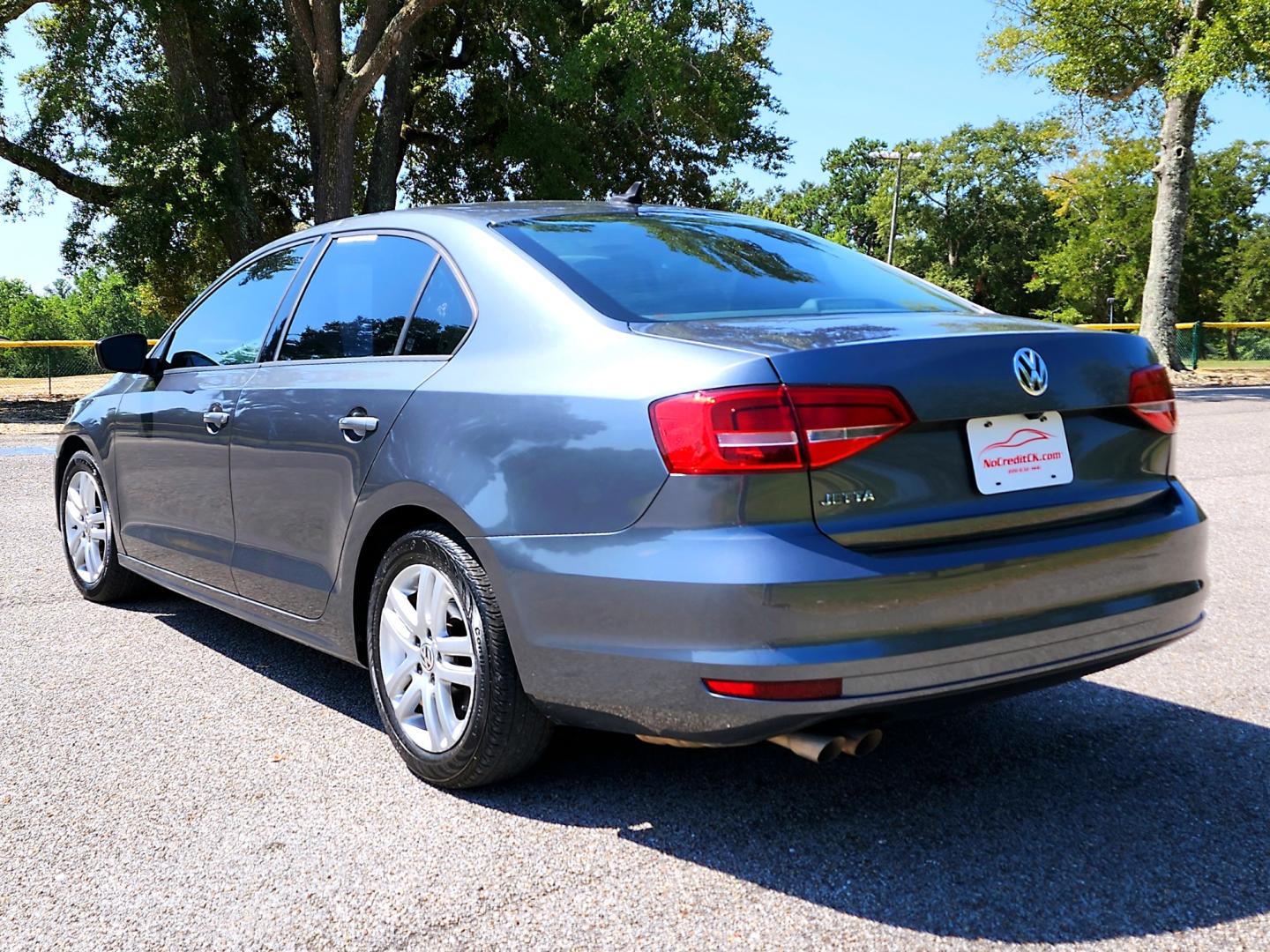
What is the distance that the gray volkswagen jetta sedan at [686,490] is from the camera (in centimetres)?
259

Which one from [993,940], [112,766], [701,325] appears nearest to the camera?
[993,940]

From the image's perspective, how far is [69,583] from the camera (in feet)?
20.0

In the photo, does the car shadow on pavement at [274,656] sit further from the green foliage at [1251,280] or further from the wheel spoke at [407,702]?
the green foliage at [1251,280]

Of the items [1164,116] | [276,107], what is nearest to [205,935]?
[276,107]

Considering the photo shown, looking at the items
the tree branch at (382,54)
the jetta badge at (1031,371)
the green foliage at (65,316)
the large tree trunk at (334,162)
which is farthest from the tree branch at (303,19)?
the green foliage at (65,316)

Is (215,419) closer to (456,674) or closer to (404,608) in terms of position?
(404,608)

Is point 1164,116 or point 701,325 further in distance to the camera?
point 1164,116

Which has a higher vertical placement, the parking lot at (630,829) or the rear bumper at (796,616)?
the rear bumper at (796,616)

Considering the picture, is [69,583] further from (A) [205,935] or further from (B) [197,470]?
(A) [205,935]

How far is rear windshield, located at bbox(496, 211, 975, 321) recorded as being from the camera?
10.5 ft

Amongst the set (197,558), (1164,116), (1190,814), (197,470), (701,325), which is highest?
(1164,116)

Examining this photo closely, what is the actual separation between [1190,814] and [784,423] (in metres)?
1.54

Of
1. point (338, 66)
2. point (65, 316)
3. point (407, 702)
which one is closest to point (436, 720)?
point (407, 702)

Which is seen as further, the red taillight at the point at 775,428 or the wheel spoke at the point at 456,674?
the wheel spoke at the point at 456,674
